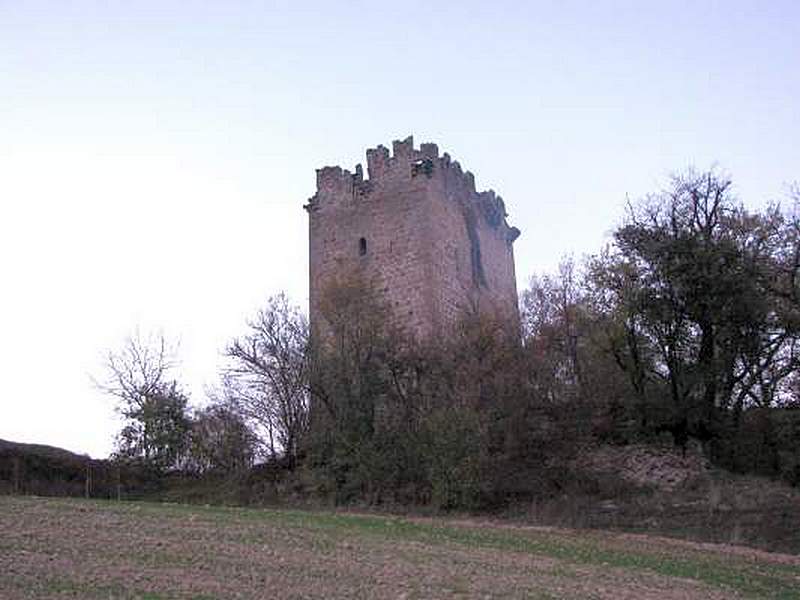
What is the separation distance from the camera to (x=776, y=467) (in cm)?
2666

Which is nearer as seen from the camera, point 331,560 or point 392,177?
point 331,560

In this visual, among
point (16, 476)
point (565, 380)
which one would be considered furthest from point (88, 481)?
point (565, 380)

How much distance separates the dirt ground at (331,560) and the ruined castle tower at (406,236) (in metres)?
16.7

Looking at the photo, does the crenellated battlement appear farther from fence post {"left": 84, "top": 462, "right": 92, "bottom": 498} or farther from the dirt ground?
the dirt ground

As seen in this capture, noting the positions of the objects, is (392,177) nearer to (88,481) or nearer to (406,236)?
(406,236)

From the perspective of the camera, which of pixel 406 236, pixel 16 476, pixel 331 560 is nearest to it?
pixel 331 560

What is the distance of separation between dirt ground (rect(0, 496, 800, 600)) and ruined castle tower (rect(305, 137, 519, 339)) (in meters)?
16.7

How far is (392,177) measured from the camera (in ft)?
133

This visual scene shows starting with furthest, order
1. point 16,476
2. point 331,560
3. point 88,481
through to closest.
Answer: point 88,481 < point 16,476 < point 331,560

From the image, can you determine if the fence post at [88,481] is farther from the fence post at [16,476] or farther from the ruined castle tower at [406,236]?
the ruined castle tower at [406,236]

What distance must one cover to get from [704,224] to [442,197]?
517 inches

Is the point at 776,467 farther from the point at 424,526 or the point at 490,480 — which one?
the point at 424,526

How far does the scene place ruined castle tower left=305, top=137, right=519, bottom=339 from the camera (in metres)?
38.2

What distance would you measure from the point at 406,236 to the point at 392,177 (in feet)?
9.57
